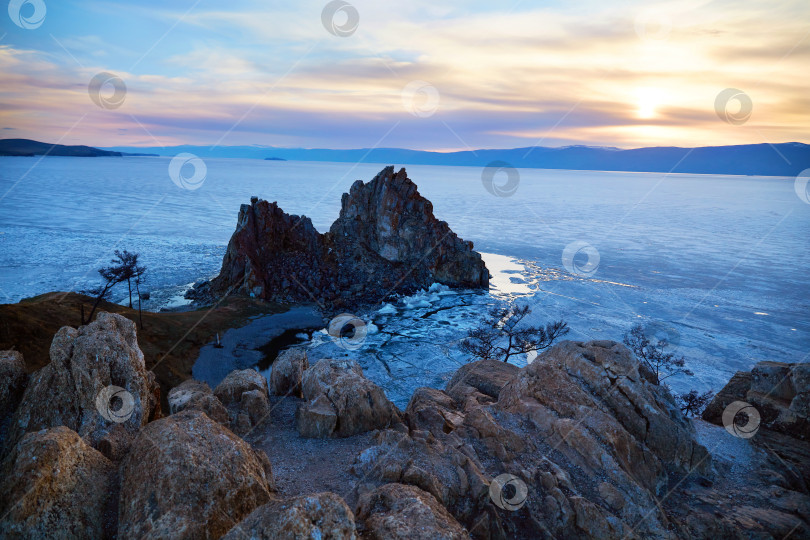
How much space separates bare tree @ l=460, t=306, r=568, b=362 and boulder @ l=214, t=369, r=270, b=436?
21.9 m

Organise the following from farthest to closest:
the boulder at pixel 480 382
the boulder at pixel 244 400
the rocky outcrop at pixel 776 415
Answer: the boulder at pixel 480 382 → the rocky outcrop at pixel 776 415 → the boulder at pixel 244 400

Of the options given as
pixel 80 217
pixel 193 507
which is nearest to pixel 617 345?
pixel 193 507

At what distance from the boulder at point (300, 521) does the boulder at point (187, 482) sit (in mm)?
1398

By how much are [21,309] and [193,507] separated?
1510 inches

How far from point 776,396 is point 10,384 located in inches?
1134

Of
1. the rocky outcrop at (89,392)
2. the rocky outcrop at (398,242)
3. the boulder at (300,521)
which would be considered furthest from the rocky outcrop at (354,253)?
the boulder at (300,521)

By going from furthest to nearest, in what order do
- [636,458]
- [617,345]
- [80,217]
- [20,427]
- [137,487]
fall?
[80,217] → [617,345] → [636,458] → [20,427] → [137,487]

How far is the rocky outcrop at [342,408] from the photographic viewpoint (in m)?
16.4

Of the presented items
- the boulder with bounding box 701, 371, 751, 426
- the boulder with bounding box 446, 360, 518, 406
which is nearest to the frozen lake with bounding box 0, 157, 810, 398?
the boulder with bounding box 446, 360, 518, 406

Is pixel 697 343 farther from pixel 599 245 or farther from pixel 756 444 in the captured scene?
pixel 599 245

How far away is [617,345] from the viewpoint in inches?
698

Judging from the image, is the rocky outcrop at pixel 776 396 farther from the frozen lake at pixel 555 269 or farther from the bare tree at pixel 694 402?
the frozen lake at pixel 555 269

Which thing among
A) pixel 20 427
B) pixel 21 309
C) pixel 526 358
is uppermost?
pixel 20 427

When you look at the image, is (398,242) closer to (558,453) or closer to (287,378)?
(287,378)
